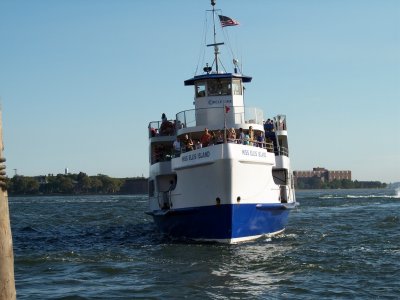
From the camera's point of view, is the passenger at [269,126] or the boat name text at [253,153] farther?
the passenger at [269,126]

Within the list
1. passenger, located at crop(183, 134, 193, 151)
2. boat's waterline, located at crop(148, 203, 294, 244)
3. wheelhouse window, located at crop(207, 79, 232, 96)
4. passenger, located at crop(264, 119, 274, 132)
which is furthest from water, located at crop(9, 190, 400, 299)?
wheelhouse window, located at crop(207, 79, 232, 96)

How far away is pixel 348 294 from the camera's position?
45.9 feet

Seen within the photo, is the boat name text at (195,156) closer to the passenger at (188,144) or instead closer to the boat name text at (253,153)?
the passenger at (188,144)

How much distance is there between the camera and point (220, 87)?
28297mm

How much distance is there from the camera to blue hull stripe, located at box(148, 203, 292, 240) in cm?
2188

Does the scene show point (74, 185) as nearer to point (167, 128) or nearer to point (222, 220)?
point (167, 128)

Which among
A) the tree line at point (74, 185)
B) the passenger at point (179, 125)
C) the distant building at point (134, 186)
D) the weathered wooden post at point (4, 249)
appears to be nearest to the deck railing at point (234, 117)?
the passenger at point (179, 125)

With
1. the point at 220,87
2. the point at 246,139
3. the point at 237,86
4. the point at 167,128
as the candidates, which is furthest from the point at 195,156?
the point at 167,128

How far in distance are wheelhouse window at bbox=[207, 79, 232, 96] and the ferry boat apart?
1.7 inches

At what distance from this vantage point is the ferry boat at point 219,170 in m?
21.8

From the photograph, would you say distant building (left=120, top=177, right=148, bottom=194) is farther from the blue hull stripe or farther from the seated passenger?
the blue hull stripe

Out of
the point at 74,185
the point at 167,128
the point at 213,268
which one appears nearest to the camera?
the point at 213,268

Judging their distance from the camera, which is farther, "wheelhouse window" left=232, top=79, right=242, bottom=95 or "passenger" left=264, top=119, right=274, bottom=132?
"passenger" left=264, top=119, right=274, bottom=132

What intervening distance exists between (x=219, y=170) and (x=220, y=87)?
24.6 feet
